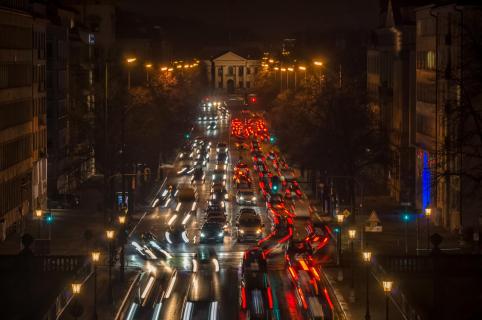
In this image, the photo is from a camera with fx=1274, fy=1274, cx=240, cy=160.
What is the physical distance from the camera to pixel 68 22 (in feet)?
340

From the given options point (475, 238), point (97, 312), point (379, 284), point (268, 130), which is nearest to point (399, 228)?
point (475, 238)

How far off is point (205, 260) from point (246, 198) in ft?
86.4

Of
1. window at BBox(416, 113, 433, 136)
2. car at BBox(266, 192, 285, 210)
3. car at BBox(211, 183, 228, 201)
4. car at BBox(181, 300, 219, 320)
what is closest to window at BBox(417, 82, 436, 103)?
window at BBox(416, 113, 433, 136)

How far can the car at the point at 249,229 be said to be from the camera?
65.0 m

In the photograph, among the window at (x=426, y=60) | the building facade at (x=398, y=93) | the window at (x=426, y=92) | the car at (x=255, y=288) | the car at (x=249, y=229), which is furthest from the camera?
the building facade at (x=398, y=93)

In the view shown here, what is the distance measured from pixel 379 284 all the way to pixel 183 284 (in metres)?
7.64

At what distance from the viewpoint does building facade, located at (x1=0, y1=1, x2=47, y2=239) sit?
224 ft

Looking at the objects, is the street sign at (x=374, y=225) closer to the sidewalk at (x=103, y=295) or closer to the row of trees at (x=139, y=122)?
the sidewalk at (x=103, y=295)

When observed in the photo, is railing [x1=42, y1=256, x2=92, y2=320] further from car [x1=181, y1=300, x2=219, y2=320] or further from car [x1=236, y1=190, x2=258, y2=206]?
car [x1=236, y1=190, x2=258, y2=206]

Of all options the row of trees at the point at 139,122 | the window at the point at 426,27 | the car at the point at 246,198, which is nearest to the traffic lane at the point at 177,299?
the row of trees at the point at 139,122

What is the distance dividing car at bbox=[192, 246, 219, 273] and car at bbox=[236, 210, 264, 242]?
2.74 metres

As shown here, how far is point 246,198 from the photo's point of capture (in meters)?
84.0

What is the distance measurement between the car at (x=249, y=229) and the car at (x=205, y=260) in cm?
274

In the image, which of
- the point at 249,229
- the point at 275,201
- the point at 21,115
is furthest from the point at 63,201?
the point at 249,229
